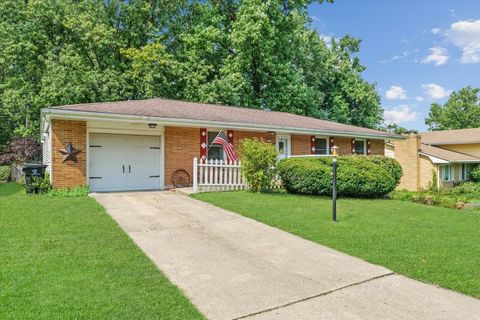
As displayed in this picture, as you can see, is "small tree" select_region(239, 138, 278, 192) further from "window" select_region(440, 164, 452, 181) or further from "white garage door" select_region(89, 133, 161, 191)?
"window" select_region(440, 164, 452, 181)

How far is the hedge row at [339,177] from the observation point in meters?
11.0

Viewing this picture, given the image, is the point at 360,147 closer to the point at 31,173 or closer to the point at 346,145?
the point at 346,145

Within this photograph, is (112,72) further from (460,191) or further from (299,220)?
(460,191)

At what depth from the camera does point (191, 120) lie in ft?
39.3

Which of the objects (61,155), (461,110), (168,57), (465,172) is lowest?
(465,172)

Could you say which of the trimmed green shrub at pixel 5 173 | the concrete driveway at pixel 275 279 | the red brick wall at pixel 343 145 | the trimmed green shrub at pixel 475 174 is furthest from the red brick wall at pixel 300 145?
the trimmed green shrub at pixel 5 173

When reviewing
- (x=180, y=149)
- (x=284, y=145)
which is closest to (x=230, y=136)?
(x=180, y=149)

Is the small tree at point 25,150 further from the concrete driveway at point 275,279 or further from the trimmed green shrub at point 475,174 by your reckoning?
the trimmed green shrub at point 475,174

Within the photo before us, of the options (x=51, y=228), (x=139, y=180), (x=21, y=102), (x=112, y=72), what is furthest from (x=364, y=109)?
(x=51, y=228)

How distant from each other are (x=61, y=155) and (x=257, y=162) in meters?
6.25

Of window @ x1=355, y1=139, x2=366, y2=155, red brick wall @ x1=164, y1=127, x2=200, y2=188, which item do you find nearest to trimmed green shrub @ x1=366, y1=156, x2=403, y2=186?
window @ x1=355, y1=139, x2=366, y2=155

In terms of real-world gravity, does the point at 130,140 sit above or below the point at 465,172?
above

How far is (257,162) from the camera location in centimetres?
1112

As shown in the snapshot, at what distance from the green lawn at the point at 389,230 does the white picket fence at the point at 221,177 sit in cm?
84
